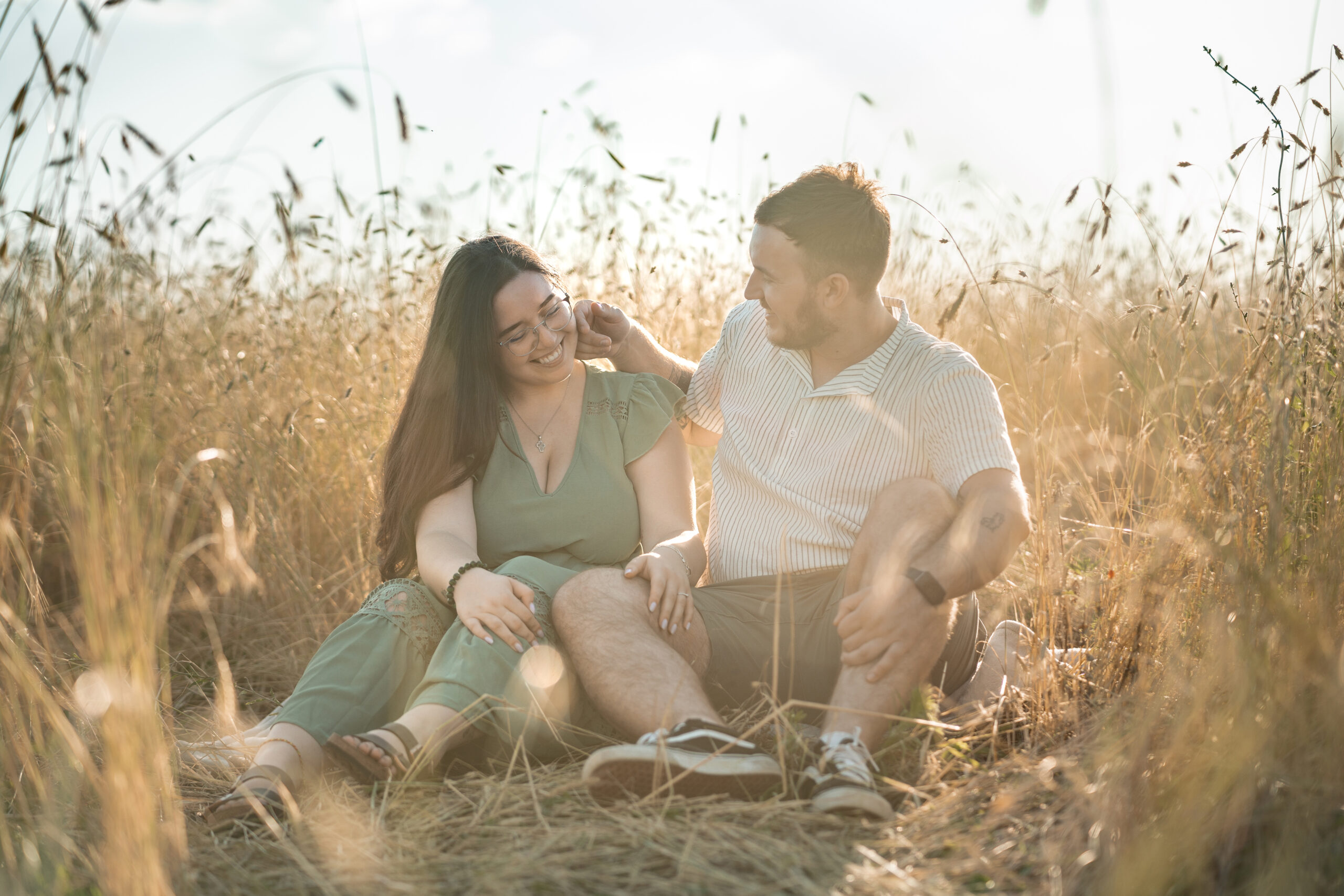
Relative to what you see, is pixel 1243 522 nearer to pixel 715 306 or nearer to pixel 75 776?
pixel 75 776

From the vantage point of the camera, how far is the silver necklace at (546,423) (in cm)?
262

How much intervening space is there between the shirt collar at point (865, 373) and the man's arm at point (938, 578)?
0.43m

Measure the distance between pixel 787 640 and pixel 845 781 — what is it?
25.4 inches

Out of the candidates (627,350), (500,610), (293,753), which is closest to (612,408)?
(627,350)

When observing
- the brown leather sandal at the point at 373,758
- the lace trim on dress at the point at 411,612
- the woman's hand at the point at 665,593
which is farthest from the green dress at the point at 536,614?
the woman's hand at the point at 665,593

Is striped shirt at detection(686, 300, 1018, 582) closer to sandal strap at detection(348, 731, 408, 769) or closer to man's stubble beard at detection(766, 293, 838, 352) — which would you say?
man's stubble beard at detection(766, 293, 838, 352)

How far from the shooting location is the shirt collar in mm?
2352

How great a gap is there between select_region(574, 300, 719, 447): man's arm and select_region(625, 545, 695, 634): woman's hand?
594mm

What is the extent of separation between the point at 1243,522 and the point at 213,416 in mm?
3141

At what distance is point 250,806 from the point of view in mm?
1829

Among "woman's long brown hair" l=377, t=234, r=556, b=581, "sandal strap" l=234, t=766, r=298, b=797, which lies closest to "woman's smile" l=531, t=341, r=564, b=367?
"woman's long brown hair" l=377, t=234, r=556, b=581

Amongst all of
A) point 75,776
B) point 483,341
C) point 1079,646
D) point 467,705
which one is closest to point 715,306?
point 483,341

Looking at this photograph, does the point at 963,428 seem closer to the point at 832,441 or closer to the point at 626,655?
the point at 832,441

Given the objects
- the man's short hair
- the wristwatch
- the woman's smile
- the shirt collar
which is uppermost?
the man's short hair
